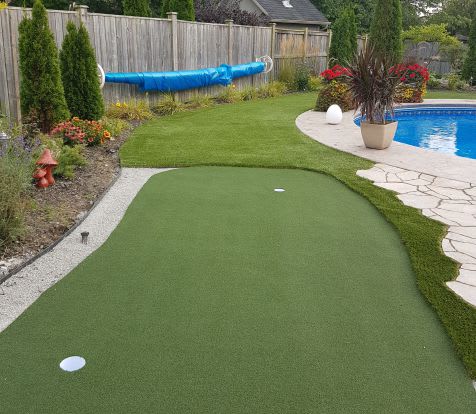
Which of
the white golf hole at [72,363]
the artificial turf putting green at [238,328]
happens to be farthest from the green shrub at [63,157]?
the white golf hole at [72,363]

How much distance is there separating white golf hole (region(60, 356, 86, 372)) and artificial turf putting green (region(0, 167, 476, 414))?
5 cm

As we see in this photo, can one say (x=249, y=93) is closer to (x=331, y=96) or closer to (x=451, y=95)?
(x=331, y=96)

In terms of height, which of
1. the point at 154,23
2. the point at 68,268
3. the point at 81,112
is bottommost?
the point at 68,268

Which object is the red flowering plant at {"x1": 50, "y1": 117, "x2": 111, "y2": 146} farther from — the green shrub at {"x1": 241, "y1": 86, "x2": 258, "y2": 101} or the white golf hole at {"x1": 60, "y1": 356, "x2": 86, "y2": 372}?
the green shrub at {"x1": 241, "y1": 86, "x2": 258, "y2": 101}

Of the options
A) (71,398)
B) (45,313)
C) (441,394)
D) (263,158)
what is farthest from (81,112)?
(441,394)

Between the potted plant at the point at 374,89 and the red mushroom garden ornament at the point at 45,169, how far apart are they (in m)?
4.50

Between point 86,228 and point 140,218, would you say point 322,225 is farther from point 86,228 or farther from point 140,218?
point 86,228

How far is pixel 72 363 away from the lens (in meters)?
2.47

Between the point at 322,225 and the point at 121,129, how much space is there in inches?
214

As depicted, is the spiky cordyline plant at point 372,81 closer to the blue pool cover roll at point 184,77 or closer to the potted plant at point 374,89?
the potted plant at point 374,89

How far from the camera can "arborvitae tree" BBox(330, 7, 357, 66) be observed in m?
17.3

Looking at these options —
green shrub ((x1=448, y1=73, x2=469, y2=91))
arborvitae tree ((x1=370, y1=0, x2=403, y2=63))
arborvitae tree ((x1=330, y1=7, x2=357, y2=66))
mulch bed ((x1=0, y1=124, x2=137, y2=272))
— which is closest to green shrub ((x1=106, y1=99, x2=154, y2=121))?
mulch bed ((x1=0, y1=124, x2=137, y2=272))

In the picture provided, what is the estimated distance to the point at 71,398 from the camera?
7.25ft

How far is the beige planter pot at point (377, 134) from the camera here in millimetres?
7360
